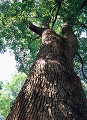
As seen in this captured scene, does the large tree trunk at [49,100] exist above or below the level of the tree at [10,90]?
below

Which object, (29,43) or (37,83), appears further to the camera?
(29,43)

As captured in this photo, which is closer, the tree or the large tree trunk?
the large tree trunk

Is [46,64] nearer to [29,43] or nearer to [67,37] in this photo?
[67,37]

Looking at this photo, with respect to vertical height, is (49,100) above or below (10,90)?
below

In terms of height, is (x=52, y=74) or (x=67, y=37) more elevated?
(x=67, y=37)

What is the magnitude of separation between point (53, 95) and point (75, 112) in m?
0.43

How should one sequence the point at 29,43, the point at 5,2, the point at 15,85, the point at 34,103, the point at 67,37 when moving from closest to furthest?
the point at 34,103 → the point at 67,37 → the point at 29,43 → the point at 5,2 → the point at 15,85

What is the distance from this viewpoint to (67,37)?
4309mm

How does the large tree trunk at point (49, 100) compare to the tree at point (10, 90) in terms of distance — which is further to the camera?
the tree at point (10, 90)

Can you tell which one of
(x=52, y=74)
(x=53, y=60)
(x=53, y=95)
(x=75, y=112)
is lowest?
(x=75, y=112)

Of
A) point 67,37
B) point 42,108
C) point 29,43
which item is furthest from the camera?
point 29,43

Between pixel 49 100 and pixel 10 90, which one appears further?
pixel 10 90

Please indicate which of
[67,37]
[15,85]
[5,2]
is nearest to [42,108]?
[67,37]

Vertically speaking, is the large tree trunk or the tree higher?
the tree
